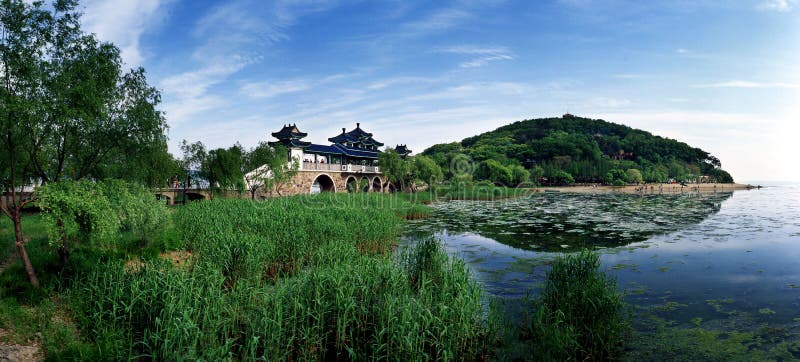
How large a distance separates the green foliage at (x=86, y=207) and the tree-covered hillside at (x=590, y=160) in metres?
51.8

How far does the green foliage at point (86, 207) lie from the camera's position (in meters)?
7.17

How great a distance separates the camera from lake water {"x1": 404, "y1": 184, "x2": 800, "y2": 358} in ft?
25.2

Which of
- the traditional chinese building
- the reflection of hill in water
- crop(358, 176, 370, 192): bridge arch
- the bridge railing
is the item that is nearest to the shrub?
the reflection of hill in water

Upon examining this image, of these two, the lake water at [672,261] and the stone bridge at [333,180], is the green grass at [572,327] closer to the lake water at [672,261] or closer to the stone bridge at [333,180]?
→ the lake water at [672,261]

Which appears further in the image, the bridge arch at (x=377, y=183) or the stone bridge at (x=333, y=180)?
the bridge arch at (x=377, y=183)

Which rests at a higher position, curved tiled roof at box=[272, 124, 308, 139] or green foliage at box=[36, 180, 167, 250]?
curved tiled roof at box=[272, 124, 308, 139]

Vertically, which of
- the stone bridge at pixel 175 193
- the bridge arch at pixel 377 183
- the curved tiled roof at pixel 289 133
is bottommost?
the stone bridge at pixel 175 193

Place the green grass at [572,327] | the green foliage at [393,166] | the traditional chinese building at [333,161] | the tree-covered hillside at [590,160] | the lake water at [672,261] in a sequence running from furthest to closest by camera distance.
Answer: the tree-covered hillside at [590,160] → the green foliage at [393,166] → the traditional chinese building at [333,161] → the lake water at [672,261] → the green grass at [572,327]

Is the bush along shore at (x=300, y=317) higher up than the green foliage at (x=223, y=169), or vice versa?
the green foliage at (x=223, y=169)

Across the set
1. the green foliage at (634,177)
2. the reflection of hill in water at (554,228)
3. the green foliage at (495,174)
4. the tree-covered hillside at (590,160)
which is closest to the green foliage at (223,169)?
the reflection of hill in water at (554,228)

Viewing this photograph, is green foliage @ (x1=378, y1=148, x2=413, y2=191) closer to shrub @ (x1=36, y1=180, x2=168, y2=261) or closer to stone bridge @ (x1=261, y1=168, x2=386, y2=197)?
stone bridge @ (x1=261, y1=168, x2=386, y2=197)

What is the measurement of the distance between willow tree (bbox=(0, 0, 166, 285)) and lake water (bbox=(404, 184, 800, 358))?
29.9 ft

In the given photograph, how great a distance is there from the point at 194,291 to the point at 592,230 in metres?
18.3

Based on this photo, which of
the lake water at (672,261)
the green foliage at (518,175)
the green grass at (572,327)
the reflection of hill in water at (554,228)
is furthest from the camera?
the green foliage at (518,175)
